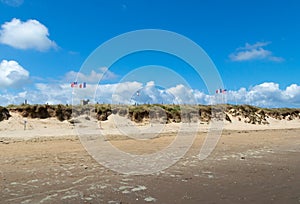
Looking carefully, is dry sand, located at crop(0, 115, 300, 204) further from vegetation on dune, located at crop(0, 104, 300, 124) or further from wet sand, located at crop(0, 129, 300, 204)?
vegetation on dune, located at crop(0, 104, 300, 124)

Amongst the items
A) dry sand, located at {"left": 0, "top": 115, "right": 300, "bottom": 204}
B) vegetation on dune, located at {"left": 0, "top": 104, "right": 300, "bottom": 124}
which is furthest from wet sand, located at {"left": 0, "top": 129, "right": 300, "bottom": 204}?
vegetation on dune, located at {"left": 0, "top": 104, "right": 300, "bottom": 124}

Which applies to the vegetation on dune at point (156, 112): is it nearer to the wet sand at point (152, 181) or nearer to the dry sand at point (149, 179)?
the dry sand at point (149, 179)

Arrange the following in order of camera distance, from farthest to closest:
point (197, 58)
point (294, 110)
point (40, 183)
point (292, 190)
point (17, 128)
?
point (294, 110) → point (17, 128) → point (197, 58) → point (40, 183) → point (292, 190)

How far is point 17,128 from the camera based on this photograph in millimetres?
20672

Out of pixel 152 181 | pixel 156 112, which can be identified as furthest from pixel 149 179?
pixel 156 112

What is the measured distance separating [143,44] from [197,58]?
289cm

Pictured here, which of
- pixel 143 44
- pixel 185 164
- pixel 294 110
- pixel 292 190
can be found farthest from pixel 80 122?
pixel 294 110

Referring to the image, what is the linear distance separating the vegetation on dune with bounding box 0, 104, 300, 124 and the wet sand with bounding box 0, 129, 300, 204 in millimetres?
11864

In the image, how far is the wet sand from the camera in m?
6.43

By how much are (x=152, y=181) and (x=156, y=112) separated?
68.3 ft

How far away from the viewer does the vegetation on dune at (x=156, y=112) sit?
23.4m

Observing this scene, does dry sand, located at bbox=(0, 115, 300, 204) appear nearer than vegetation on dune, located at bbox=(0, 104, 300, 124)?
Yes

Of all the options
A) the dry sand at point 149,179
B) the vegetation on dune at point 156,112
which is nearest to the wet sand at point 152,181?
the dry sand at point 149,179

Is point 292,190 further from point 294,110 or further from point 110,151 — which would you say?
point 294,110
